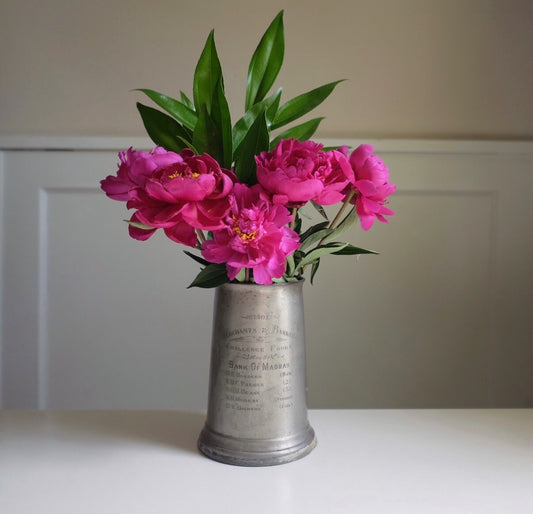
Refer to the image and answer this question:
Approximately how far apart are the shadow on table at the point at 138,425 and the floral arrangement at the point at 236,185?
0.20 meters

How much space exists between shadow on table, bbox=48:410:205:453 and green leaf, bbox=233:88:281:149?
0.33 m

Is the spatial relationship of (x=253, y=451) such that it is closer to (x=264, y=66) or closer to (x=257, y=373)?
(x=257, y=373)

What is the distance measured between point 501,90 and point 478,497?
808mm

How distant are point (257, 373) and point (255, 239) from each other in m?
0.16

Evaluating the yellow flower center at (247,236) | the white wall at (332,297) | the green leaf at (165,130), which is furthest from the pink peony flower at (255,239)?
the white wall at (332,297)

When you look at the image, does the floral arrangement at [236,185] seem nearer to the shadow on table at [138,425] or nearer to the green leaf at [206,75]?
the green leaf at [206,75]

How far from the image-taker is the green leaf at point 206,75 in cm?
68

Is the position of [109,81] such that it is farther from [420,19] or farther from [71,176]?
[420,19]

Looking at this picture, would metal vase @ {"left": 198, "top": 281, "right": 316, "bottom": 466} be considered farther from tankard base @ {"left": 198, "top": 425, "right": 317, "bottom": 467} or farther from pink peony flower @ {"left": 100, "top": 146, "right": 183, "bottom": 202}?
pink peony flower @ {"left": 100, "top": 146, "right": 183, "bottom": 202}

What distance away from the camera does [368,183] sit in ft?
2.05

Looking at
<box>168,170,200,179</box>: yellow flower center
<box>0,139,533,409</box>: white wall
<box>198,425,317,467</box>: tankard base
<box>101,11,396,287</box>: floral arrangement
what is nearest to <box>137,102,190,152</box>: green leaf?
<box>101,11,396,287</box>: floral arrangement

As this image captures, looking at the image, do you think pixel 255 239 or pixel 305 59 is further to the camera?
pixel 305 59

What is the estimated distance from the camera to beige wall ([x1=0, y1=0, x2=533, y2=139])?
1166 mm

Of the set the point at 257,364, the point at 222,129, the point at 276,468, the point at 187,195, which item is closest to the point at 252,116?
the point at 222,129
